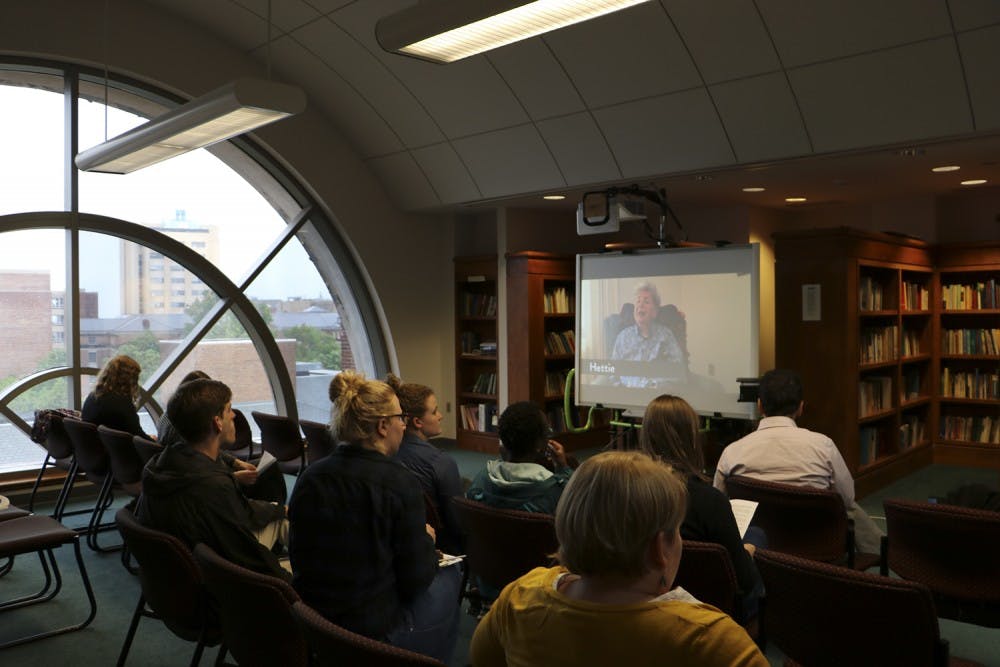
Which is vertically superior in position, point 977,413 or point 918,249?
point 918,249

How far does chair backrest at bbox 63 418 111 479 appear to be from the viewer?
5214mm

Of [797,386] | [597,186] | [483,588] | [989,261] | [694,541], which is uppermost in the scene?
[597,186]

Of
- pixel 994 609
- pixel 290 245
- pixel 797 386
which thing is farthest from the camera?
pixel 290 245

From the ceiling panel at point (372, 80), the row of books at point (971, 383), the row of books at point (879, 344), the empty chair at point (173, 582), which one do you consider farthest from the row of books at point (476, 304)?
the empty chair at point (173, 582)

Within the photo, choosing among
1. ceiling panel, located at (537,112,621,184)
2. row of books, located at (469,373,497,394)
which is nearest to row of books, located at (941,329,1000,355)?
ceiling panel, located at (537,112,621,184)

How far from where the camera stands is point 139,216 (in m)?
7.30

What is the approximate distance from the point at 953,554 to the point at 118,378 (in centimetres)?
485

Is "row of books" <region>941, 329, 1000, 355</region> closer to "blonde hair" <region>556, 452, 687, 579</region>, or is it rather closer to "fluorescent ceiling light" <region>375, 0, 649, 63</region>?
"fluorescent ceiling light" <region>375, 0, 649, 63</region>

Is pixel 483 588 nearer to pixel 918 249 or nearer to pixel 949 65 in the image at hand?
pixel 949 65

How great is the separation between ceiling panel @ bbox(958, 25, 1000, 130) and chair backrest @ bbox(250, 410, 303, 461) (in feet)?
16.0

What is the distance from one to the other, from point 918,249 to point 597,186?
3.09 m

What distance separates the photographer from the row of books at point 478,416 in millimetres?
8930

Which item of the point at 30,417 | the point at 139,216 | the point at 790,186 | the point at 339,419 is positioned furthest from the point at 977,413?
the point at 30,417

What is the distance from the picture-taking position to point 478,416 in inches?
358
